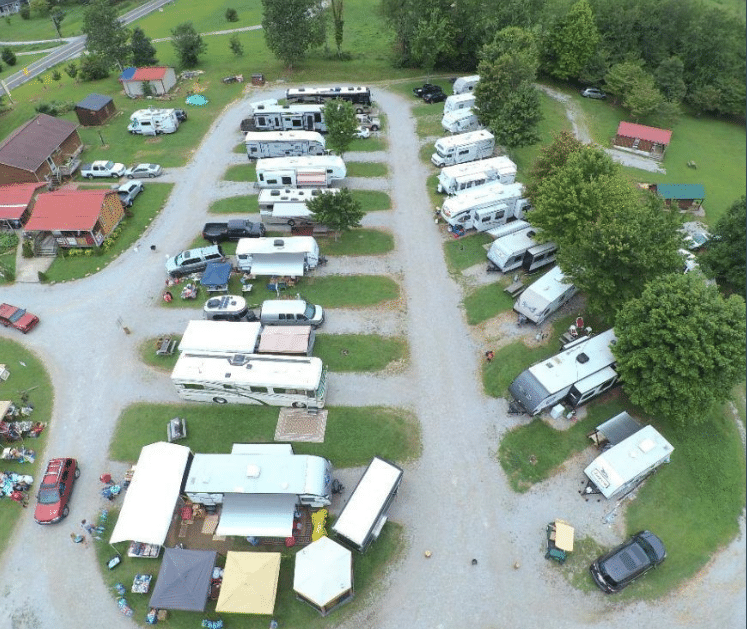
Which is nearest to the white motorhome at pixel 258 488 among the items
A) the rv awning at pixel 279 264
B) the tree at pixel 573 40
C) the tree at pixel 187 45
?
the rv awning at pixel 279 264

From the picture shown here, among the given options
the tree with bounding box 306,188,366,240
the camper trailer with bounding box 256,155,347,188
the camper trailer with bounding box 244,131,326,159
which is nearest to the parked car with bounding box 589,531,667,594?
the tree with bounding box 306,188,366,240

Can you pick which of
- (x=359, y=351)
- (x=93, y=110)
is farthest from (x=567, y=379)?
(x=93, y=110)

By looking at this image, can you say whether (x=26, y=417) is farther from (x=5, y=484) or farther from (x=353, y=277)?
(x=353, y=277)

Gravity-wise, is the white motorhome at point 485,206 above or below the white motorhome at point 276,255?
above

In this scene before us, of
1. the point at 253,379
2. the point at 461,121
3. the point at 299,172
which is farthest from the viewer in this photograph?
the point at 461,121

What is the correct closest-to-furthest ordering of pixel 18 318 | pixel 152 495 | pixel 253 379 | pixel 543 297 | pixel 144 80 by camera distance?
pixel 152 495, pixel 253 379, pixel 543 297, pixel 18 318, pixel 144 80

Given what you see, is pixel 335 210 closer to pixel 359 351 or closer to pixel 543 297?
pixel 359 351

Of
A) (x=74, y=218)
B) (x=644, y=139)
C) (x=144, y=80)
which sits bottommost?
(x=74, y=218)

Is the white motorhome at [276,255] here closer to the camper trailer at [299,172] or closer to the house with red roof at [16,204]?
the camper trailer at [299,172]
